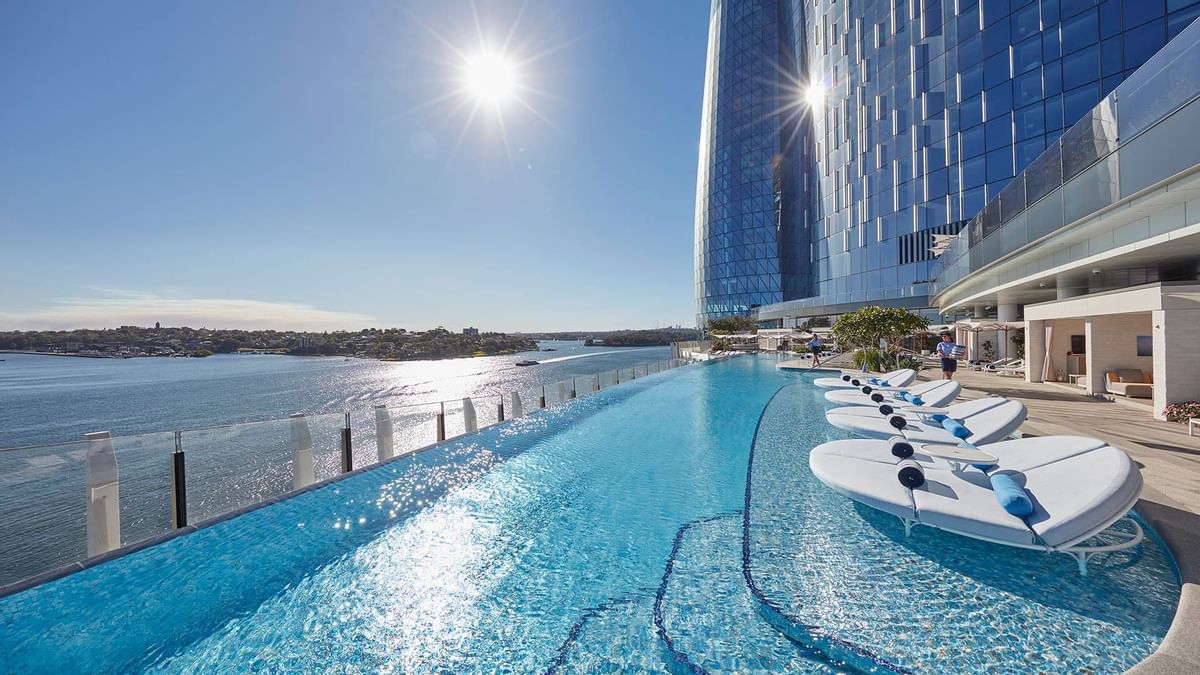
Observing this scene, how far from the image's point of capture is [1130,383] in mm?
9305

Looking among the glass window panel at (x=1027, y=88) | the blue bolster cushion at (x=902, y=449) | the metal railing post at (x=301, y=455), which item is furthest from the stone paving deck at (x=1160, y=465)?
the glass window panel at (x=1027, y=88)

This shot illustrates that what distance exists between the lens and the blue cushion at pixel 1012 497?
3.39 metres

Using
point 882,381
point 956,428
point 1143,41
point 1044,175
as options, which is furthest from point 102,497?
point 1143,41

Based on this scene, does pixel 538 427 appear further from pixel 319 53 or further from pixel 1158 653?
pixel 319 53

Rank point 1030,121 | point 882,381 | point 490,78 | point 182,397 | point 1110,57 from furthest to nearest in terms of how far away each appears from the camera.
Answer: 1. point 182,397
2. point 1030,121
3. point 1110,57
4. point 490,78
5. point 882,381

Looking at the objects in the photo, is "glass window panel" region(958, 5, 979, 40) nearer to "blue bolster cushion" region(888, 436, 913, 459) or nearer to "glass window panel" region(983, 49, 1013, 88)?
"glass window panel" region(983, 49, 1013, 88)

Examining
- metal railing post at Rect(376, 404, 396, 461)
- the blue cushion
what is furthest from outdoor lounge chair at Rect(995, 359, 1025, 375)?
metal railing post at Rect(376, 404, 396, 461)

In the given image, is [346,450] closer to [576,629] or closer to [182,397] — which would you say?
[576,629]

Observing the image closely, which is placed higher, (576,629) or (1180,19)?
(1180,19)

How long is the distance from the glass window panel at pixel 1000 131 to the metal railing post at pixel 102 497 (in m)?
37.8

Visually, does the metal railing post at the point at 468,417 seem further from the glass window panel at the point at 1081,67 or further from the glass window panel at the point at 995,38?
the glass window panel at the point at 995,38

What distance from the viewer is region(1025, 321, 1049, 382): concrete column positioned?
12938mm

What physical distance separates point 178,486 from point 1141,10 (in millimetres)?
38158

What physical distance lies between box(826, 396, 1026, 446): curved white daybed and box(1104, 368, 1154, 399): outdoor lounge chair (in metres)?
4.90
